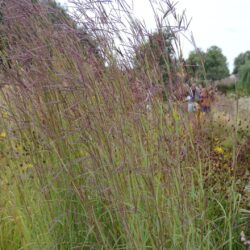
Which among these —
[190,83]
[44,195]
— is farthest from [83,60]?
[44,195]

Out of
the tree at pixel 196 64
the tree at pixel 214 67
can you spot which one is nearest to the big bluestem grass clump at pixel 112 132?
the tree at pixel 196 64

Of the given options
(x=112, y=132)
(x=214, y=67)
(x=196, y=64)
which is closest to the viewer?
(x=112, y=132)

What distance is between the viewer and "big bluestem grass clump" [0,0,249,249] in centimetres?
203

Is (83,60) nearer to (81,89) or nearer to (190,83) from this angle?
(81,89)

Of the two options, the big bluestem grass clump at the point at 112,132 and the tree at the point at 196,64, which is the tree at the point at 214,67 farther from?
the big bluestem grass clump at the point at 112,132

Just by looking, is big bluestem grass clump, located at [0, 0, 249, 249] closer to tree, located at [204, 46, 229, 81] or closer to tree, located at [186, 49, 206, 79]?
tree, located at [186, 49, 206, 79]

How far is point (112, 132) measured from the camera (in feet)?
6.83

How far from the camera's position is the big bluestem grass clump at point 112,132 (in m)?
2.03

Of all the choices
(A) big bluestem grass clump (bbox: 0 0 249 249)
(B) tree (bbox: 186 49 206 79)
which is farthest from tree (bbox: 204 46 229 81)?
(A) big bluestem grass clump (bbox: 0 0 249 249)

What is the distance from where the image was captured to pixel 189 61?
227 centimetres

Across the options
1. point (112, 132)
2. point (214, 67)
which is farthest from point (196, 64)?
point (214, 67)

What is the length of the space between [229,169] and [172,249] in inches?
50.8

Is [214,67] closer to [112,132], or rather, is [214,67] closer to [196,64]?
[196,64]

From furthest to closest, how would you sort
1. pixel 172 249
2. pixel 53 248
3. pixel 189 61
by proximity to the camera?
pixel 53 248 < pixel 189 61 < pixel 172 249
